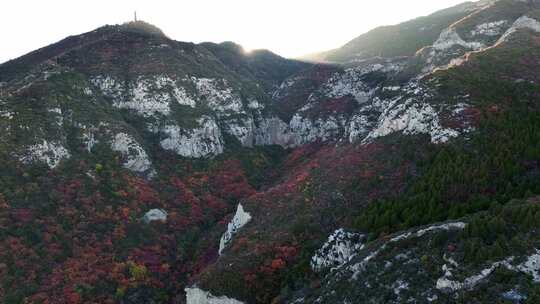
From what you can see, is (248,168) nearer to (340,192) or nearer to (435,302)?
(340,192)

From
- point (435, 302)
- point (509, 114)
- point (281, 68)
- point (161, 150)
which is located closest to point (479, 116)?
point (509, 114)

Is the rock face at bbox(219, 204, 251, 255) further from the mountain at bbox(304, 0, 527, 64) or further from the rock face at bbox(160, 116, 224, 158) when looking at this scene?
the mountain at bbox(304, 0, 527, 64)

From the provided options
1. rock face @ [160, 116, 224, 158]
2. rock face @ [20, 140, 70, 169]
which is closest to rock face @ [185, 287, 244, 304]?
rock face @ [20, 140, 70, 169]

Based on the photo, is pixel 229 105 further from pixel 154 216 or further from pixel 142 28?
pixel 142 28

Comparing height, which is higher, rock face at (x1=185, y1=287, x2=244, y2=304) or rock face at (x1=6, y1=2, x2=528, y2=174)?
rock face at (x1=6, y1=2, x2=528, y2=174)

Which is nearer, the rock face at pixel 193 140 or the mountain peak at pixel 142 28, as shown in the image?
the rock face at pixel 193 140

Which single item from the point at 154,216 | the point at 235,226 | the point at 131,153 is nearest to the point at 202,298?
the point at 235,226

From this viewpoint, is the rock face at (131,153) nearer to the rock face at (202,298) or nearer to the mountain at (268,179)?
the mountain at (268,179)

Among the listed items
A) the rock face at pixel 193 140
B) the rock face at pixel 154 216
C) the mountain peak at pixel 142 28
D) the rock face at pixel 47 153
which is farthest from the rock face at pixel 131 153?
the mountain peak at pixel 142 28
